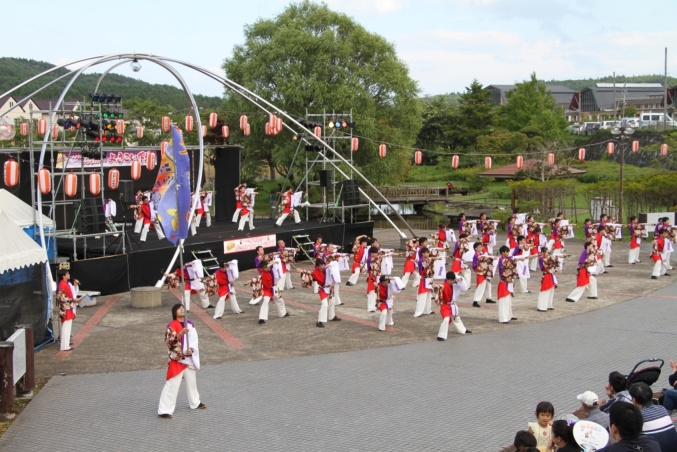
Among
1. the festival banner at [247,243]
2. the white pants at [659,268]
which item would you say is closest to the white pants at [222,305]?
the festival banner at [247,243]

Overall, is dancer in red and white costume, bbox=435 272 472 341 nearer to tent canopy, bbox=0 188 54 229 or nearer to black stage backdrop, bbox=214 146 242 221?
tent canopy, bbox=0 188 54 229

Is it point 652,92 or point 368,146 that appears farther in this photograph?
point 652,92

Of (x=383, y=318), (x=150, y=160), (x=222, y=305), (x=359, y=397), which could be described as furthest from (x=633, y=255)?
(x=150, y=160)

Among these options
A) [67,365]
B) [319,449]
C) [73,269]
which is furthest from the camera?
[73,269]

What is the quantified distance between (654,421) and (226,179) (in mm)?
24394

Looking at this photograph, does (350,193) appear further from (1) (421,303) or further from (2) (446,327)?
(2) (446,327)

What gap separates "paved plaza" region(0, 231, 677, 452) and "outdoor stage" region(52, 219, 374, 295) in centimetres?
203

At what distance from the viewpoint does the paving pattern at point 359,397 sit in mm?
8727

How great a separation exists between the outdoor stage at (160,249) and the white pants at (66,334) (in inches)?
202

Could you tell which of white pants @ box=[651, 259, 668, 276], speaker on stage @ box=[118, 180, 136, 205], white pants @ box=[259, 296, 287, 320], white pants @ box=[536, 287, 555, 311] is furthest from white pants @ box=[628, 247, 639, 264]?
speaker on stage @ box=[118, 180, 136, 205]

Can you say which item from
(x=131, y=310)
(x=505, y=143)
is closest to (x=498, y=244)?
(x=131, y=310)

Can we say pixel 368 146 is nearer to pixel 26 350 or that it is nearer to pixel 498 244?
pixel 498 244

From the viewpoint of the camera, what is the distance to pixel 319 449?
838cm

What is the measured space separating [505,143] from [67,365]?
42.0 m
